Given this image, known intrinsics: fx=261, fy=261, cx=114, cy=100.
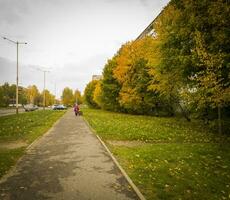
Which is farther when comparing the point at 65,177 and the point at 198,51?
the point at 198,51

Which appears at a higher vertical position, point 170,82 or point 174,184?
point 170,82

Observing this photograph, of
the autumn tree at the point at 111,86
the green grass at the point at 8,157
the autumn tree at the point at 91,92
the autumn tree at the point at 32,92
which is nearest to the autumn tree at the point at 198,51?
the green grass at the point at 8,157

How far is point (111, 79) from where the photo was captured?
158ft

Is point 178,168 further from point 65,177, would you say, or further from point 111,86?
point 111,86

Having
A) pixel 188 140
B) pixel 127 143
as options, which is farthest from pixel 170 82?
pixel 127 143

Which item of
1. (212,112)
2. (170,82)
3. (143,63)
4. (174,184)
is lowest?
(174,184)

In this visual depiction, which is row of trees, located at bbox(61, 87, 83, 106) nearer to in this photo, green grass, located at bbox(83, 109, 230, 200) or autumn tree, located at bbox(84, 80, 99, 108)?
autumn tree, located at bbox(84, 80, 99, 108)

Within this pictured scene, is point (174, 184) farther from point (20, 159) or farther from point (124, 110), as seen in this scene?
point (124, 110)

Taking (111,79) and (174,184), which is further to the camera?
(111,79)

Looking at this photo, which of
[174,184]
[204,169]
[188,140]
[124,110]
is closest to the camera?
[174,184]

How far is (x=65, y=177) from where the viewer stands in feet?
25.3

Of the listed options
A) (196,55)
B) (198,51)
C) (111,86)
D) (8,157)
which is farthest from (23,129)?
(111,86)

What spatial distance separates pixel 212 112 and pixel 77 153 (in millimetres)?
11948

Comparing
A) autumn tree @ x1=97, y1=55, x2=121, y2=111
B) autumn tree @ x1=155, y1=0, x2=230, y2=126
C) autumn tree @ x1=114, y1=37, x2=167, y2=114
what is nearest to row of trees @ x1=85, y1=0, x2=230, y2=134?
autumn tree @ x1=155, y1=0, x2=230, y2=126
